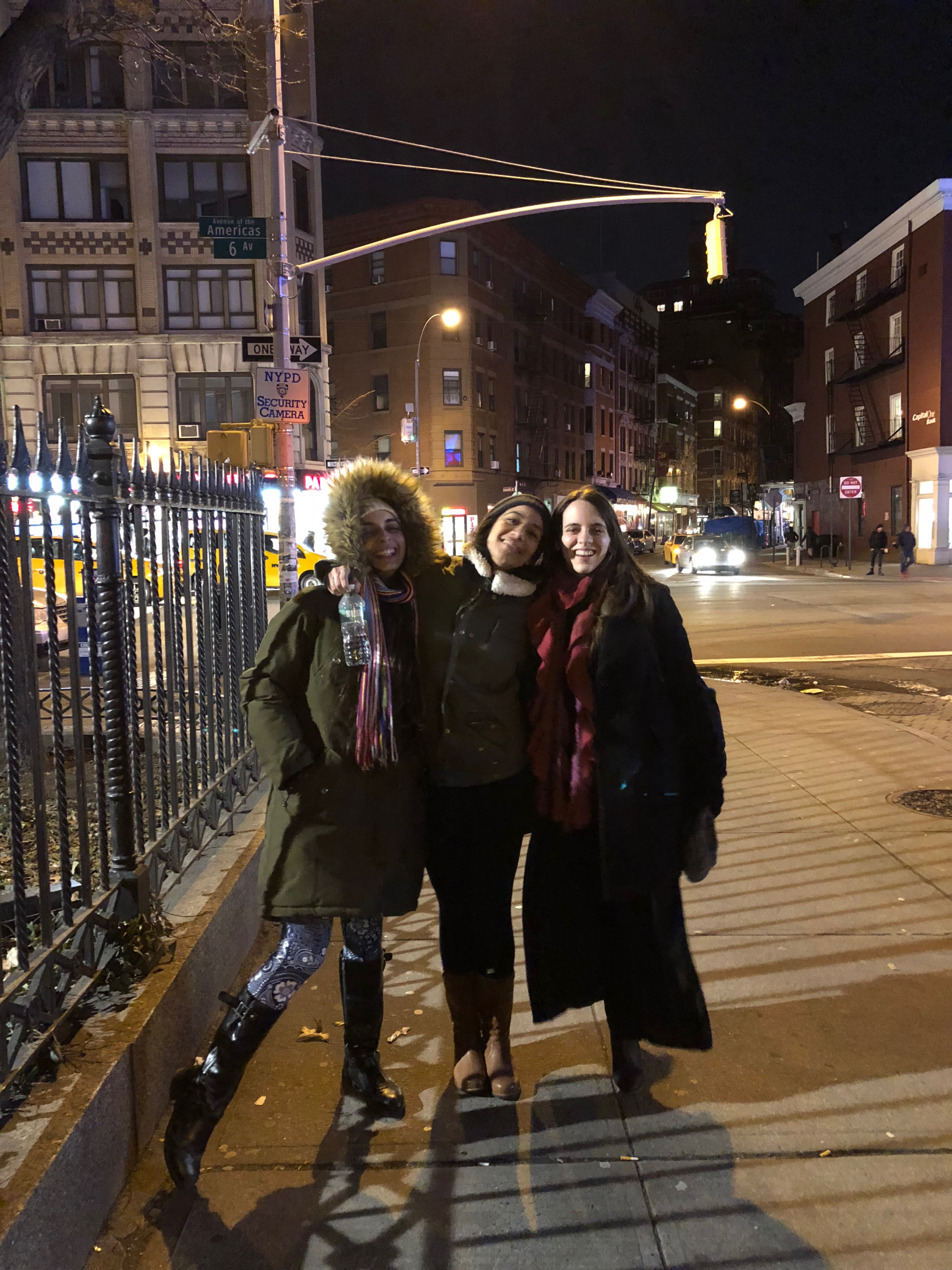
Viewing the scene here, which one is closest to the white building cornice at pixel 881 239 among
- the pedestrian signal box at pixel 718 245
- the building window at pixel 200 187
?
the building window at pixel 200 187

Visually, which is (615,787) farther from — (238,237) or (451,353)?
(451,353)

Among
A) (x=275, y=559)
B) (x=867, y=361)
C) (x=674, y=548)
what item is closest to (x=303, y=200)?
(x=674, y=548)

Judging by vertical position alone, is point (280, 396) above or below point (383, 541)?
above

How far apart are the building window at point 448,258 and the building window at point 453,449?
7869 mm

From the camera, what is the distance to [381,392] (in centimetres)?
5191

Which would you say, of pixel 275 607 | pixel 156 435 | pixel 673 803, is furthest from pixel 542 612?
pixel 156 435

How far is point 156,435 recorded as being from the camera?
108ft

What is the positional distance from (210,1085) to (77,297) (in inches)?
1354

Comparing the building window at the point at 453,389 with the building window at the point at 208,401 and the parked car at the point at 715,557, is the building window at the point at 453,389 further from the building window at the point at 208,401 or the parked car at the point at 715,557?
the parked car at the point at 715,557

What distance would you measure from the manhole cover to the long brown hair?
385 centimetres

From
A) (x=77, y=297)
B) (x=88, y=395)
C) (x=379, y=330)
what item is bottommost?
(x=88, y=395)

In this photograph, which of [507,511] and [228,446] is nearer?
[507,511]

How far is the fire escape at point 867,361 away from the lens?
140 feet

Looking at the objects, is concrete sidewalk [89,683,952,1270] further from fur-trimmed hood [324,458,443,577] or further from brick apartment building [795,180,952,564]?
brick apartment building [795,180,952,564]
